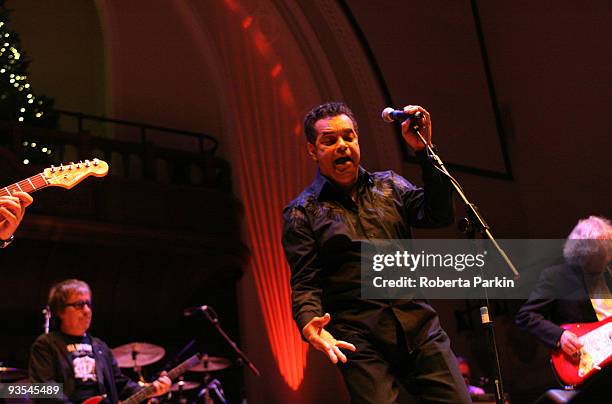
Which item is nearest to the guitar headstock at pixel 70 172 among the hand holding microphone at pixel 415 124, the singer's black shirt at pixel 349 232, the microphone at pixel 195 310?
the singer's black shirt at pixel 349 232

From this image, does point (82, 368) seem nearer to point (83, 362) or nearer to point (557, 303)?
point (83, 362)

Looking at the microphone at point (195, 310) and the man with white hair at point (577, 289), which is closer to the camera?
the man with white hair at point (577, 289)

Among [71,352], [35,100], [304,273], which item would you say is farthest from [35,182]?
[35,100]

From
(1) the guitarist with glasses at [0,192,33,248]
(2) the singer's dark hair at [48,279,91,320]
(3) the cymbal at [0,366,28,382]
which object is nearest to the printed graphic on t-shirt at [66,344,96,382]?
(2) the singer's dark hair at [48,279,91,320]

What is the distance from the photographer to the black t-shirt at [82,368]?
15.9ft

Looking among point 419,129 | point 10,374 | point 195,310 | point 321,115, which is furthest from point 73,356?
point 419,129

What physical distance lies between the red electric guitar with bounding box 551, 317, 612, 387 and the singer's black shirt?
6.05 feet

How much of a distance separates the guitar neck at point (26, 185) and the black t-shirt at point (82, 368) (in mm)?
1318

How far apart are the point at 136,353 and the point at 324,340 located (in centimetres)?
610

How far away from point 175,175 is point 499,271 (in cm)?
436

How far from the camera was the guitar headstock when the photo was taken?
413 centimetres

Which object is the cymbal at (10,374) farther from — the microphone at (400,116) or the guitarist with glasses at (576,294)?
the microphone at (400,116)

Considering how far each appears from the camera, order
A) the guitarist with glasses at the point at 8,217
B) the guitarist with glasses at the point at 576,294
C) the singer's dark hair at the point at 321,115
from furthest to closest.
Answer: the guitarist with glasses at the point at 576,294, the guitarist with glasses at the point at 8,217, the singer's dark hair at the point at 321,115

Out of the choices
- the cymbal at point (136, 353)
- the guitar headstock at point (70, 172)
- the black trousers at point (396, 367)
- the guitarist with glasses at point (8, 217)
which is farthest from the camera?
the cymbal at point (136, 353)
